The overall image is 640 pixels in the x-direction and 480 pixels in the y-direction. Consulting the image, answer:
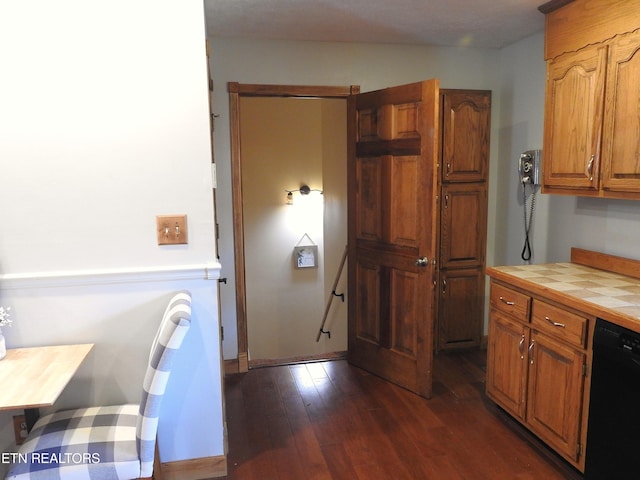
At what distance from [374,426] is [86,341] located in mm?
1630

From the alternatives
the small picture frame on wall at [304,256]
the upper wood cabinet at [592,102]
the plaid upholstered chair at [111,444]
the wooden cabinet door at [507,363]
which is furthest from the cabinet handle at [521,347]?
the small picture frame on wall at [304,256]

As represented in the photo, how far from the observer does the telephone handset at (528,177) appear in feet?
10.9

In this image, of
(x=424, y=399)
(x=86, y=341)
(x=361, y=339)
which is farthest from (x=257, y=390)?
(x=86, y=341)

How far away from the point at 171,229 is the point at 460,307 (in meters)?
2.51

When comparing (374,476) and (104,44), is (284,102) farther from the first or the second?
(374,476)

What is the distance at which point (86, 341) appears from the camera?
6.84ft

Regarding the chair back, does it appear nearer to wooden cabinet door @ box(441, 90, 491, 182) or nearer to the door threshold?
the door threshold

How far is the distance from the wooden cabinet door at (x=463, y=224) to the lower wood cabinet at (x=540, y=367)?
933 millimetres

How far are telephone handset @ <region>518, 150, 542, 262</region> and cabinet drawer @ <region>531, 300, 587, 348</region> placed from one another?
1.20 metres

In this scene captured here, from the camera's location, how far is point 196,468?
227cm

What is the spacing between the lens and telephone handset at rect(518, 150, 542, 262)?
3.32 metres

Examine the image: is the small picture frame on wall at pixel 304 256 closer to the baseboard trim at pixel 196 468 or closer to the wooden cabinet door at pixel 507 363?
the wooden cabinet door at pixel 507 363

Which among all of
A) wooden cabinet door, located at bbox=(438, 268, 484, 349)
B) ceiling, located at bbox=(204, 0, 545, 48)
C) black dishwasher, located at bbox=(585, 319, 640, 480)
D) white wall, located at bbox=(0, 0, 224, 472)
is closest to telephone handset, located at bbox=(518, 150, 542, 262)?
wooden cabinet door, located at bbox=(438, 268, 484, 349)

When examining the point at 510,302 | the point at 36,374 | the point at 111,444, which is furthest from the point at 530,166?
the point at 36,374
